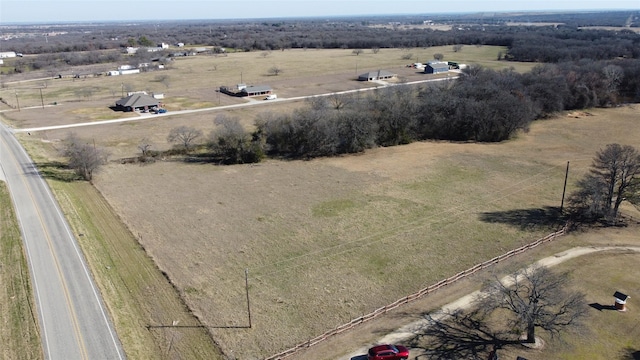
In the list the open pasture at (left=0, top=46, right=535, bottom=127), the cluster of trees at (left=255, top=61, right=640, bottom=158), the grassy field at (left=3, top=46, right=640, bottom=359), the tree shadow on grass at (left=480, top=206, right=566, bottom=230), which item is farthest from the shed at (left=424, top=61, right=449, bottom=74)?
the tree shadow on grass at (left=480, top=206, right=566, bottom=230)

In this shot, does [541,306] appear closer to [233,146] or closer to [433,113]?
[233,146]

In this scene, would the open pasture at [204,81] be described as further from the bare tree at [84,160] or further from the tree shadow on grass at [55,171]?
the bare tree at [84,160]


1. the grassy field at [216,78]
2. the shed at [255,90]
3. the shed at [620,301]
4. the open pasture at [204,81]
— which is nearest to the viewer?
the shed at [620,301]

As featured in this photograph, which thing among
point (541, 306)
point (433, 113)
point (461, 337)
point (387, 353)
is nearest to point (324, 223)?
point (461, 337)

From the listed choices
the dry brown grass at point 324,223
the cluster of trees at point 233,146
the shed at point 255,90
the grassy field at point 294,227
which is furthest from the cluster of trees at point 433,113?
the shed at point 255,90

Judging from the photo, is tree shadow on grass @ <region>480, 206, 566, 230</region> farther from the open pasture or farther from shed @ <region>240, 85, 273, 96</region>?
shed @ <region>240, 85, 273, 96</region>

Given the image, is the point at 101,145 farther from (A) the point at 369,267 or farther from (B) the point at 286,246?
(A) the point at 369,267
